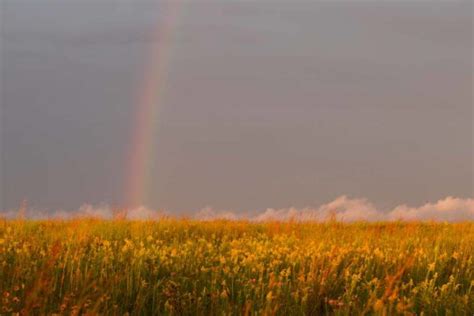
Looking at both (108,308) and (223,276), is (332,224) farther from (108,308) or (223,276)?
(108,308)

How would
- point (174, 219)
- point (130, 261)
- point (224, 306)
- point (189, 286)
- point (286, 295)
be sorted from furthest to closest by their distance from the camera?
1. point (174, 219)
2. point (130, 261)
3. point (189, 286)
4. point (286, 295)
5. point (224, 306)

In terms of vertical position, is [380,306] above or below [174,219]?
below

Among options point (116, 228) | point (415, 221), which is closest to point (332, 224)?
point (415, 221)

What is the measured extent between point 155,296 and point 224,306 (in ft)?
3.29

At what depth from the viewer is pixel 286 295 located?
722 centimetres

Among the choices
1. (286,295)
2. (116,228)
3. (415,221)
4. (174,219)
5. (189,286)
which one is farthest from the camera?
(415,221)

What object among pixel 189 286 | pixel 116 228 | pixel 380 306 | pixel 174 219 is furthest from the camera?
pixel 174 219

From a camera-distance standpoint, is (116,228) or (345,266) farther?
(116,228)

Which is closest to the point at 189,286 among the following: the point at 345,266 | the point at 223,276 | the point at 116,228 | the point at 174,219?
the point at 223,276

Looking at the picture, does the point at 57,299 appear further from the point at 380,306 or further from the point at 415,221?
the point at 415,221

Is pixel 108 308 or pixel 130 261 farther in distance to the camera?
pixel 130 261

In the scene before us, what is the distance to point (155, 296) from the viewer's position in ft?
23.8

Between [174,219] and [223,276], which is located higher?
[174,219]

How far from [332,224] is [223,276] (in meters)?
9.08
